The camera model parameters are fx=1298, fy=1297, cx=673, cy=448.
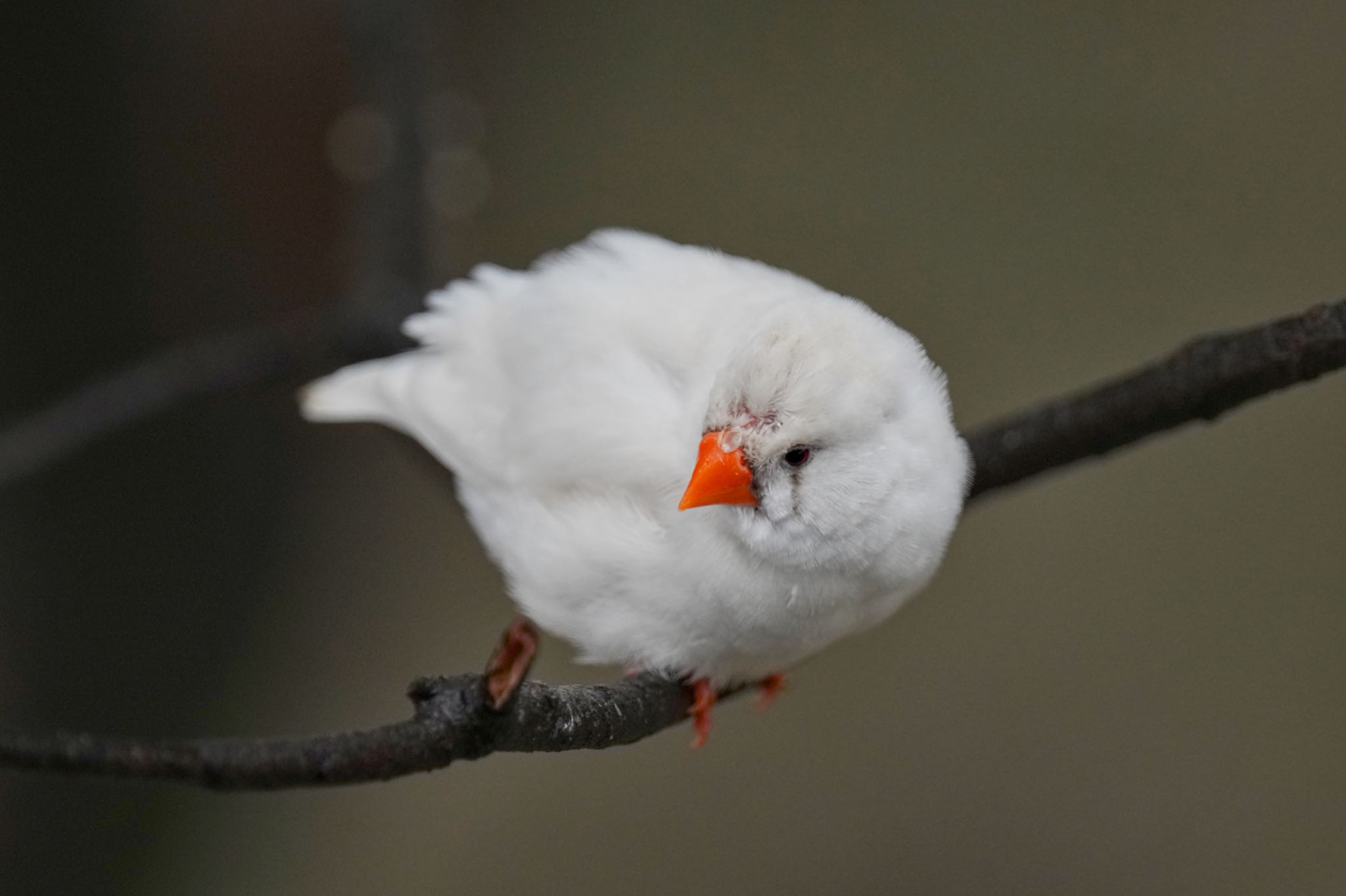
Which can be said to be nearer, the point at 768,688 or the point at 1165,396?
the point at 1165,396

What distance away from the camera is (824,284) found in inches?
77.4

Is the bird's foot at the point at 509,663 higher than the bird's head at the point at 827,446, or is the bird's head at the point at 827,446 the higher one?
the bird's head at the point at 827,446

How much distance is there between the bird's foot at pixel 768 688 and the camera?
3.29 feet

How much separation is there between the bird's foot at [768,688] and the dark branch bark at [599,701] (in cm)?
19

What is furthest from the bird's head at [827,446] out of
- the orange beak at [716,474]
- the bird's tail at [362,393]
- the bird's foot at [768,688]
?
the bird's tail at [362,393]

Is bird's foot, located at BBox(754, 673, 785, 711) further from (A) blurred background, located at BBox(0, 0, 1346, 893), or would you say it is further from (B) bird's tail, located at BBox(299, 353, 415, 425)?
(A) blurred background, located at BBox(0, 0, 1346, 893)

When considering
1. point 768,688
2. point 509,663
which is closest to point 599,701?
point 509,663

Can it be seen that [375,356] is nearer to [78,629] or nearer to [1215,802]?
[78,629]

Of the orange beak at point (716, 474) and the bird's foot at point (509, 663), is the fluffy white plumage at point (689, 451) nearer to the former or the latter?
the orange beak at point (716, 474)

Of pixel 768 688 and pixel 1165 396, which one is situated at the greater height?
pixel 1165 396

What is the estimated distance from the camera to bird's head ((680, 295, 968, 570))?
0.71 m

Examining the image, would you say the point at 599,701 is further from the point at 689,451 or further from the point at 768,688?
the point at 768,688

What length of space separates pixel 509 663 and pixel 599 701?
116mm

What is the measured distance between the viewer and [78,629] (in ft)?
5.32
